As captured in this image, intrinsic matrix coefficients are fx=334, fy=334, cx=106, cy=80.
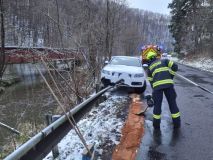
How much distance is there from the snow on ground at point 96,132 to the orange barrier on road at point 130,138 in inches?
5.6

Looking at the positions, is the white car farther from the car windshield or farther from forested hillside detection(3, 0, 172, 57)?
forested hillside detection(3, 0, 172, 57)

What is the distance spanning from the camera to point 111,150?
19.2ft

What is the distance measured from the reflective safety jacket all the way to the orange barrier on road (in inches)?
40.4

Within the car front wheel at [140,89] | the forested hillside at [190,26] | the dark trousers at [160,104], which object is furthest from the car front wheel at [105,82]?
the forested hillside at [190,26]

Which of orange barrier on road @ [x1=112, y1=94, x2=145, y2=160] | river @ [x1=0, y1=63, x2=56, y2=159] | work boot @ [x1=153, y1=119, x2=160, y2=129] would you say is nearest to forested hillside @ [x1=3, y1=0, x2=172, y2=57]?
river @ [x1=0, y1=63, x2=56, y2=159]

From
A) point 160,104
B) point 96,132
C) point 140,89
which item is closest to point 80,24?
point 140,89

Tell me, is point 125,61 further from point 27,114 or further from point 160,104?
point 160,104

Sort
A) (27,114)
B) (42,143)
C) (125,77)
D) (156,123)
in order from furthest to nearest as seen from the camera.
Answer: (125,77) < (27,114) < (156,123) < (42,143)

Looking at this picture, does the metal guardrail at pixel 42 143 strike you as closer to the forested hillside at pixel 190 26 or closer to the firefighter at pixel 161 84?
the firefighter at pixel 161 84

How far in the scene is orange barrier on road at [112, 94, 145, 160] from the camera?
5.67 meters

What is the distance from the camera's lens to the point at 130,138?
663 cm

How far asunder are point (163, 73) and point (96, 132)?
2058 mm

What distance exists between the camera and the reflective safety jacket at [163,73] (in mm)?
7520

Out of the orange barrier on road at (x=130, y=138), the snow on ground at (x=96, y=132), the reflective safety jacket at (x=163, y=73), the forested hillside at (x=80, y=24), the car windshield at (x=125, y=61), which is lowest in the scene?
the orange barrier on road at (x=130, y=138)
